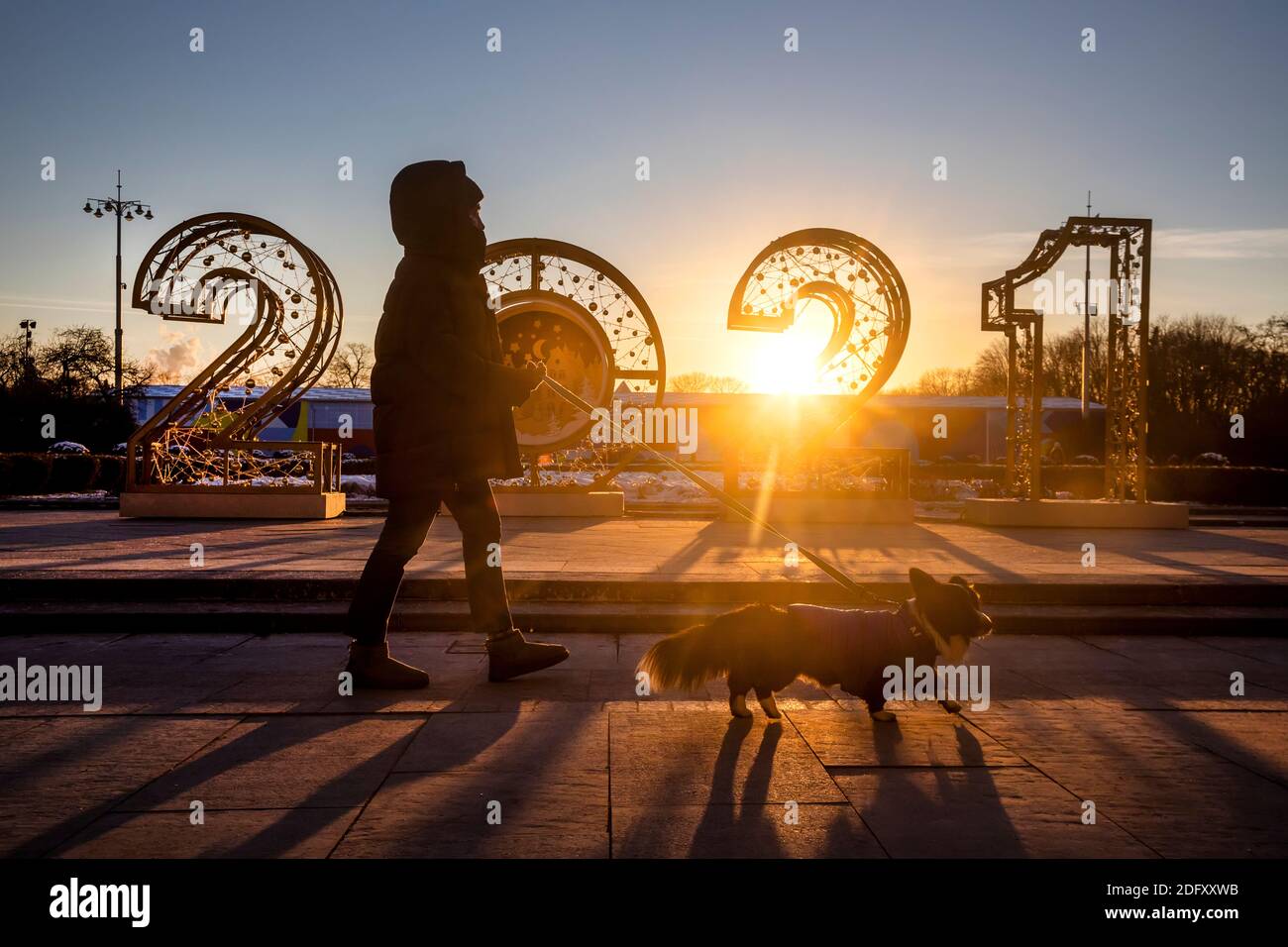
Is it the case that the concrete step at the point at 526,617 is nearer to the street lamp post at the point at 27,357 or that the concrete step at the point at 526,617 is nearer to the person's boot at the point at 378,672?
the person's boot at the point at 378,672

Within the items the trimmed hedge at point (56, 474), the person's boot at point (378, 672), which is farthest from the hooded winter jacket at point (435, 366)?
the trimmed hedge at point (56, 474)

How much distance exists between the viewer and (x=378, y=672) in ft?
14.5

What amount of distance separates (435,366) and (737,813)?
2593 millimetres

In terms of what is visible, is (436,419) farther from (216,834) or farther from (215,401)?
(215,401)

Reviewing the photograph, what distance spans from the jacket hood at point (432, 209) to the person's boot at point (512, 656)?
1.85 meters

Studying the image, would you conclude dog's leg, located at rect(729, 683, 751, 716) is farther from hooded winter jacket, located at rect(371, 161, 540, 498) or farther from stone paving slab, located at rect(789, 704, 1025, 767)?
hooded winter jacket, located at rect(371, 161, 540, 498)

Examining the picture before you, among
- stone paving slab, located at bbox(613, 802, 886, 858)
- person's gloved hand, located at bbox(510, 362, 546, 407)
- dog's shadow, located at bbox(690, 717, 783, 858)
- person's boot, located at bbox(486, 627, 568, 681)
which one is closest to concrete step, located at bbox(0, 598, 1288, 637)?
person's boot, located at bbox(486, 627, 568, 681)

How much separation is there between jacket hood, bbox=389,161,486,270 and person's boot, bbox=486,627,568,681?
1.85 meters

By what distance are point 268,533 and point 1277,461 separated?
46101mm

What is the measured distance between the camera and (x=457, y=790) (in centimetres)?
297

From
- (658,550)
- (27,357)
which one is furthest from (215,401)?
(27,357)

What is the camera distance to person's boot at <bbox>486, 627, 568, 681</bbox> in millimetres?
4629
